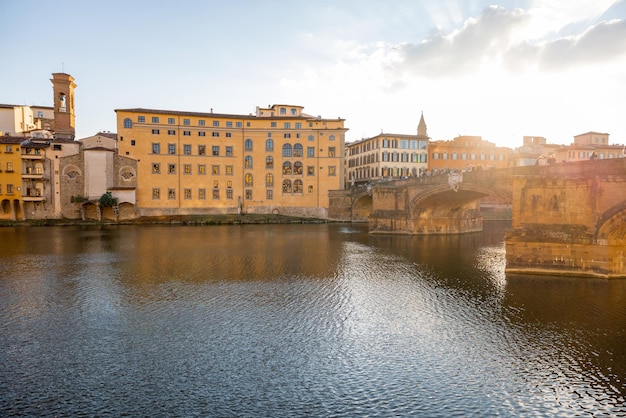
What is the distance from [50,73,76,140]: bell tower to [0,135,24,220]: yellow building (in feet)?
39.5

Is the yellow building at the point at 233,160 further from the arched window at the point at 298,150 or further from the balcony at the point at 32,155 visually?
the balcony at the point at 32,155

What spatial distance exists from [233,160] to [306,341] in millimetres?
66909

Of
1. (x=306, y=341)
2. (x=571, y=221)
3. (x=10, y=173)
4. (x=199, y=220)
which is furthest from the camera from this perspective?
(x=199, y=220)

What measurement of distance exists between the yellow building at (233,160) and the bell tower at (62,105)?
58.3 ft

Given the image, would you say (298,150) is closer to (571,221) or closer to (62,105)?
Result: (62,105)

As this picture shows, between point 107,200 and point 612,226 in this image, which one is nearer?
point 612,226

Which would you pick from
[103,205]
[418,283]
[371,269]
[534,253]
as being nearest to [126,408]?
[418,283]

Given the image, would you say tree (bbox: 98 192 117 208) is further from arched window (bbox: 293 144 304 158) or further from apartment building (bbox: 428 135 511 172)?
apartment building (bbox: 428 135 511 172)

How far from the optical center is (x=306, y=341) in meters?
17.1

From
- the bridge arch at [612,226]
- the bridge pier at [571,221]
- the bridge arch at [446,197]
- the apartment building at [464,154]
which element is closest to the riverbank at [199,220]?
the bridge arch at [446,197]

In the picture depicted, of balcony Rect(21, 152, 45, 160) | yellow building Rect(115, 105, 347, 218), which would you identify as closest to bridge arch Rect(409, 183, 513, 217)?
yellow building Rect(115, 105, 347, 218)

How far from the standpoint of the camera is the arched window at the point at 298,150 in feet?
267

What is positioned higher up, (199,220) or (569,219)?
(569,219)

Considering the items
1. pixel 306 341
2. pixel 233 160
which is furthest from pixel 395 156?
pixel 306 341
